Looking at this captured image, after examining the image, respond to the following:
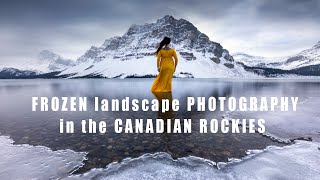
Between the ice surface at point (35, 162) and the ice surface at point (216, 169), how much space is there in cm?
81

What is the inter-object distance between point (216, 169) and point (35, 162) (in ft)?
17.7

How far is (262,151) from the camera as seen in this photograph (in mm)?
8500

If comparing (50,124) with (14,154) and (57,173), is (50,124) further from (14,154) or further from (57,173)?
(57,173)

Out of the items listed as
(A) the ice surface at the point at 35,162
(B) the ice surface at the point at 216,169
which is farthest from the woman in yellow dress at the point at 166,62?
(B) the ice surface at the point at 216,169

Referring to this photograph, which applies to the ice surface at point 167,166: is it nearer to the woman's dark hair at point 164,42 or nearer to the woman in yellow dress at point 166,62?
the woman's dark hair at point 164,42

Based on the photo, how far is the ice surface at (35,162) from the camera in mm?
6695

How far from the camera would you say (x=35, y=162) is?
759cm

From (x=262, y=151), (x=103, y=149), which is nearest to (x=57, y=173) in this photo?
(x=103, y=149)

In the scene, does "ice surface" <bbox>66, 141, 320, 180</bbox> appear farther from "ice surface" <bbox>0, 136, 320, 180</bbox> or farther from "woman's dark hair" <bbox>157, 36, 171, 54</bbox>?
"woman's dark hair" <bbox>157, 36, 171, 54</bbox>

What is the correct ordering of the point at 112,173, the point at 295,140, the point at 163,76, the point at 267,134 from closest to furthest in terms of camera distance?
the point at 112,173 → the point at 295,140 → the point at 267,134 → the point at 163,76

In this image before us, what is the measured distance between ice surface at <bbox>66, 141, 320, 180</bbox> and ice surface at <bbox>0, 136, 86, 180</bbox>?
0.81m

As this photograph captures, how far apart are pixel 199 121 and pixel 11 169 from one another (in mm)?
8939

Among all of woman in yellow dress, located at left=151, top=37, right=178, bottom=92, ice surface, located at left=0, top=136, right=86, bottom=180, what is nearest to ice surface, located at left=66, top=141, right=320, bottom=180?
ice surface, located at left=0, top=136, right=86, bottom=180

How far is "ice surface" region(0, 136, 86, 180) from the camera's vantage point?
6695mm
